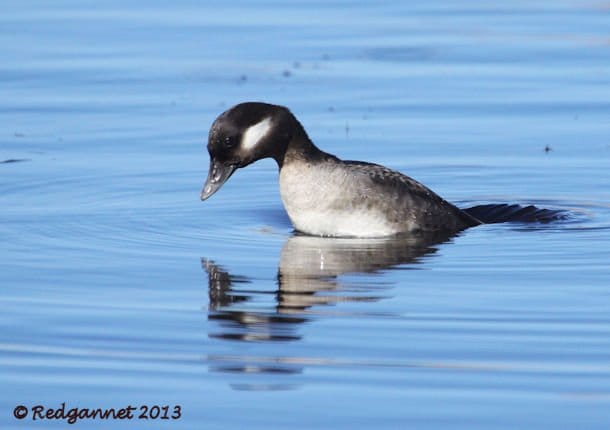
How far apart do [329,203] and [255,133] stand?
70cm

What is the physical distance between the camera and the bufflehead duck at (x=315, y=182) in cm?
1116

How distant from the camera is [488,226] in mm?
11938

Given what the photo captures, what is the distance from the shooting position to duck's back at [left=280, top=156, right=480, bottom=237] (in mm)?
11234

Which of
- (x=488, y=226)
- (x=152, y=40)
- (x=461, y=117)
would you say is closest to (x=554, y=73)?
(x=461, y=117)

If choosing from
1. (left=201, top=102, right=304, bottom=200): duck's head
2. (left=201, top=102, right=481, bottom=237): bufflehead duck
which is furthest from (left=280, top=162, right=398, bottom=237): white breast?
(left=201, top=102, right=304, bottom=200): duck's head

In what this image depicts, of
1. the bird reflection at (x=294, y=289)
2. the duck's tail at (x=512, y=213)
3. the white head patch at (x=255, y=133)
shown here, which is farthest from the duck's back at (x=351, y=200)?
the duck's tail at (x=512, y=213)

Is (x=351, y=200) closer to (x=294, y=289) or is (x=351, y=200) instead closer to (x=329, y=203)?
(x=329, y=203)

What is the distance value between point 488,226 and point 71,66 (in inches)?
302

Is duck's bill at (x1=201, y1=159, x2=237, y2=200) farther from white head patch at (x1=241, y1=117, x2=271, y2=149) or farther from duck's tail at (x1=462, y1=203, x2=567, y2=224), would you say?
duck's tail at (x1=462, y1=203, x2=567, y2=224)

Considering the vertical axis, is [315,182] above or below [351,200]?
above

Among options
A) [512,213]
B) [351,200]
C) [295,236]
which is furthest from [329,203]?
[512,213]

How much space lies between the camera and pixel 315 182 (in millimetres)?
11242

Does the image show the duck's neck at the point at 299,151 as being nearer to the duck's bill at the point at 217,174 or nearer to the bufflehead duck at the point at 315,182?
the bufflehead duck at the point at 315,182

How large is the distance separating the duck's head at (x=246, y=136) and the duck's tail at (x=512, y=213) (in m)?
1.74
